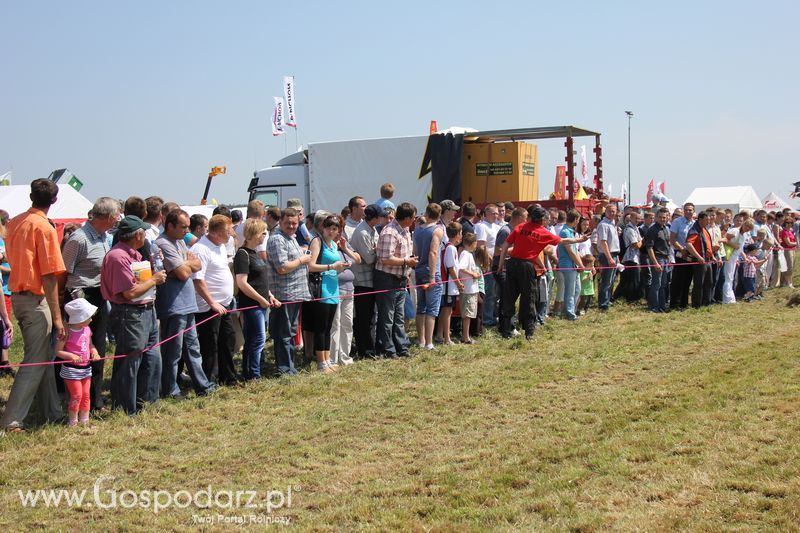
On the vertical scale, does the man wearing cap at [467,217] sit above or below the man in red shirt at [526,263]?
above

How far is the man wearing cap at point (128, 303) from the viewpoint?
655 cm

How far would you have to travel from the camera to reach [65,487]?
5.15m

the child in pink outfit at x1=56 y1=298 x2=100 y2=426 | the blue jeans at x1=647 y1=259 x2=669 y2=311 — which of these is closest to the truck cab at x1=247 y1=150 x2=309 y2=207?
the blue jeans at x1=647 y1=259 x2=669 y2=311

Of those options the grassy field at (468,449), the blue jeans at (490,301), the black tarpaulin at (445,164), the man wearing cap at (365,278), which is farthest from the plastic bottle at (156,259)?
the black tarpaulin at (445,164)

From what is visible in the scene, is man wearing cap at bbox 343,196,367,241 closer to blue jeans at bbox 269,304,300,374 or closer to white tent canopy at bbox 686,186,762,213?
blue jeans at bbox 269,304,300,374

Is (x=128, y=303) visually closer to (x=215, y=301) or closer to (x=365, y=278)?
(x=215, y=301)

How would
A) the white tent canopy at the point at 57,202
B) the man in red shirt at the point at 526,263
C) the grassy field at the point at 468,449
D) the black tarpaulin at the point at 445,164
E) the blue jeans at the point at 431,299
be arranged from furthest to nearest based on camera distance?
the white tent canopy at the point at 57,202, the black tarpaulin at the point at 445,164, the man in red shirt at the point at 526,263, the blue jeans at the point at 431,299, the grassy field at the point at 468,449

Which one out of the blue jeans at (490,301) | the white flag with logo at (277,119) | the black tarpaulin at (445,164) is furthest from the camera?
the white flag with logo at (277,119)

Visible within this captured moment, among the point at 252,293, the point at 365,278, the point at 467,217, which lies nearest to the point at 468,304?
the point at 365,278

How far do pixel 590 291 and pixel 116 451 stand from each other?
8.94m

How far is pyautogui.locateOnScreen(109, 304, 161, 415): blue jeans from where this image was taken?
6680 millimetres

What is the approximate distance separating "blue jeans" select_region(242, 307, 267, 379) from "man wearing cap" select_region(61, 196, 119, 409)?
146cm

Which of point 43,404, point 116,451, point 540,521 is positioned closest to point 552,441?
point 540,521

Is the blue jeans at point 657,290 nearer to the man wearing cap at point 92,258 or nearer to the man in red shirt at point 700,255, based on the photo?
the man in red shirt at point 700,255
